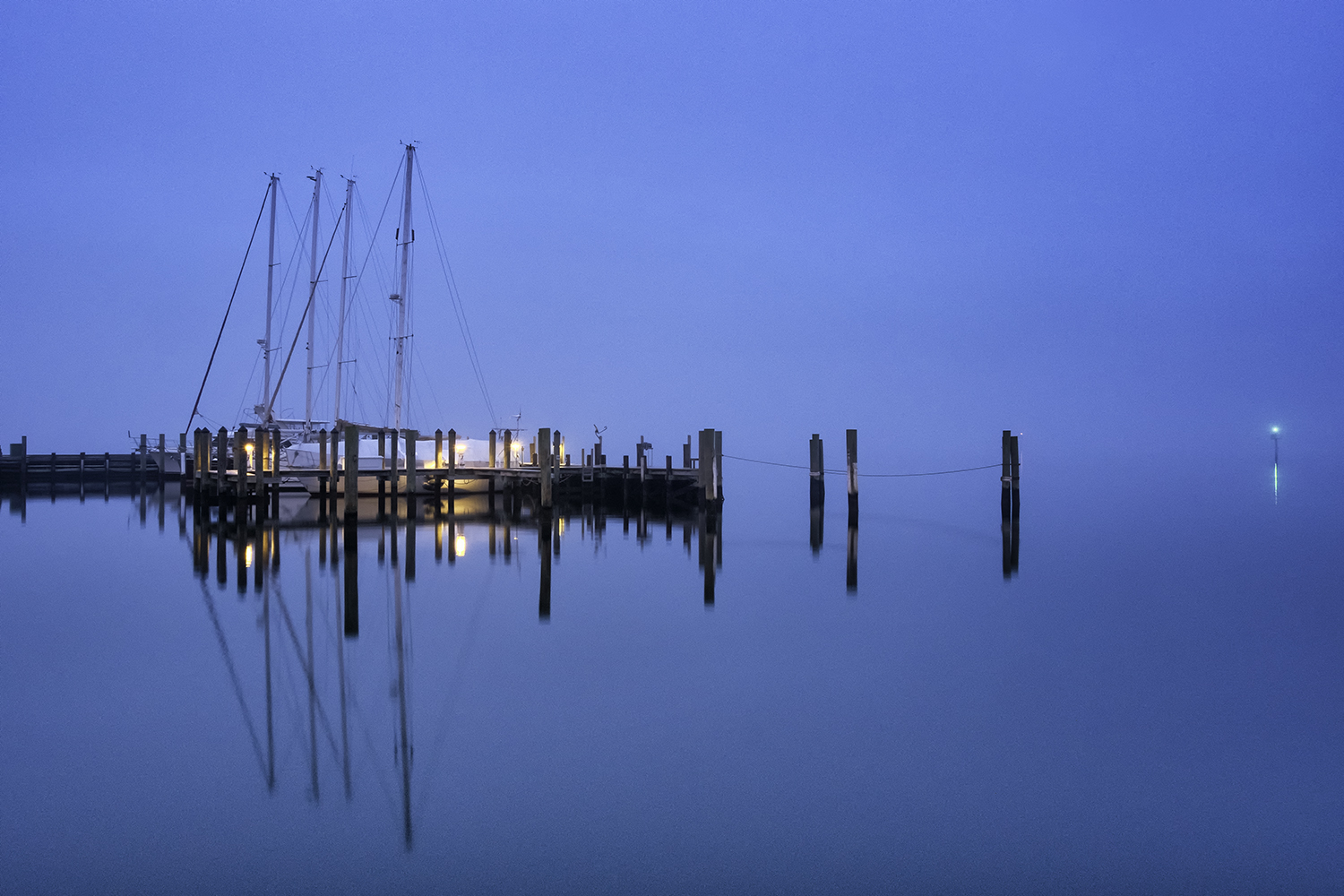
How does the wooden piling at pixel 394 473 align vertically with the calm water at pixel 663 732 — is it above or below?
above

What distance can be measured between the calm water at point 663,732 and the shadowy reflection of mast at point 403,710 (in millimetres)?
41

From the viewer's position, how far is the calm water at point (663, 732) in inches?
230

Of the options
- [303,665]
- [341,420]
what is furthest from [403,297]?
[303,665]

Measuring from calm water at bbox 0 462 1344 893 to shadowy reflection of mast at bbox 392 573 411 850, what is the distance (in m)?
0.04

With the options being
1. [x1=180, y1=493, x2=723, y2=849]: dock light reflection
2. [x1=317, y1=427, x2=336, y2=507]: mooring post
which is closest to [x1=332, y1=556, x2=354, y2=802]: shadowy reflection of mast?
[x1=180, y1=493, x2=723, y2=849]: dock light reflection

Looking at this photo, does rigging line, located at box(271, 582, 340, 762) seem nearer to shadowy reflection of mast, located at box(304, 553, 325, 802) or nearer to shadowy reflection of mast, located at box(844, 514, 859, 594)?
shadowy reflection of mast, located at box(304, 553, 325, 802)

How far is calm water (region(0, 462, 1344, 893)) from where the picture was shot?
5.83m

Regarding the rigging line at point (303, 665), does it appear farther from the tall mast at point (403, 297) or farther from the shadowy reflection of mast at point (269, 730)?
the tall mast at point (403, 297)

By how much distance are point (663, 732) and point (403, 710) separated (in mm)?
2583

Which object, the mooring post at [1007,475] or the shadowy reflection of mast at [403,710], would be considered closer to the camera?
the shadowy reflection of mast at [403,710]

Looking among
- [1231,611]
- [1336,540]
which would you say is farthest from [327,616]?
[1336,540]

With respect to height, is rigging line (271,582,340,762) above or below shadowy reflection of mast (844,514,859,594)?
above

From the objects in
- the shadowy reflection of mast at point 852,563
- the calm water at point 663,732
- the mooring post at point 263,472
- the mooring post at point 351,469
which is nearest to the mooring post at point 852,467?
the shadowy reflection of mast at point 852,563

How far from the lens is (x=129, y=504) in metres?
35.8
